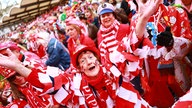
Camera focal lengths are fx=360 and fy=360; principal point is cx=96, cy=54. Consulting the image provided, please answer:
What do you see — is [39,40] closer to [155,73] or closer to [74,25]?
[74,25]

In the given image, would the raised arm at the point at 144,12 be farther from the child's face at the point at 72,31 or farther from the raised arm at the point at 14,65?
the child's face at the point at 72,31

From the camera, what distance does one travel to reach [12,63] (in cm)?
294

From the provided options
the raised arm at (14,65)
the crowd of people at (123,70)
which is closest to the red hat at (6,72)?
the crowd of people at (123,70)

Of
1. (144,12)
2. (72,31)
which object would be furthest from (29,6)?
(144,12)

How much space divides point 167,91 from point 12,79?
1.63 metres

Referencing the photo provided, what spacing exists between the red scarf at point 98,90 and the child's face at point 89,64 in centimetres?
5

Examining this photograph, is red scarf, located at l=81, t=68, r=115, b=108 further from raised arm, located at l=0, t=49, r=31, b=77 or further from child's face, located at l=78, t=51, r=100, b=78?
raised arm, located at l=0, t=49, r=31, b=77

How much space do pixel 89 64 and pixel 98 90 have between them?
0.24 m

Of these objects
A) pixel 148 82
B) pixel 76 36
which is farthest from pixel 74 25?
pixel 148 82

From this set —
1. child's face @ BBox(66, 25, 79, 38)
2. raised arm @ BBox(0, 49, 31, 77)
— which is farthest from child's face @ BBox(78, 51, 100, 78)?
child's face @ BBox(66, 25, 79, 38)

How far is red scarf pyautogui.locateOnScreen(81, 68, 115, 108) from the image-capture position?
3.07 metres

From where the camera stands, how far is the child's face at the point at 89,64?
3.13 metres

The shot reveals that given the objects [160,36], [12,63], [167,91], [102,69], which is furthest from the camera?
[167,91]

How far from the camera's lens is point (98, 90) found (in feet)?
10.2
